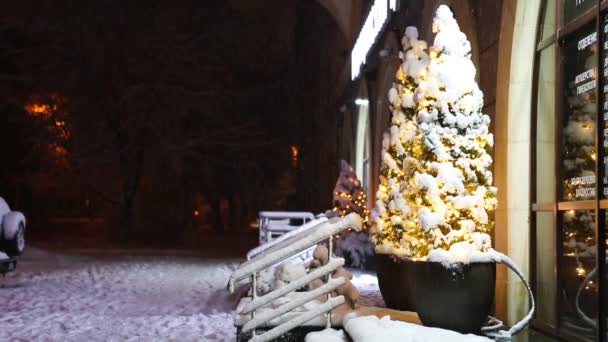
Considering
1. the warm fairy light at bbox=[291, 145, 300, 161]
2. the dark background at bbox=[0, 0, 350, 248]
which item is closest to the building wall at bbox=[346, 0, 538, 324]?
the dark background at bbox=[0, 0, 350, 248]

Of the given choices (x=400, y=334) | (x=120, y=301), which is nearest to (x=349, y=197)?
(x=120, y=301)

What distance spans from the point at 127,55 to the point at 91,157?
4328 mm

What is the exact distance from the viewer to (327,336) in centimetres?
702

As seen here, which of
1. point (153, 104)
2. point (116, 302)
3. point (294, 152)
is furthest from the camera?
point (294, 152)

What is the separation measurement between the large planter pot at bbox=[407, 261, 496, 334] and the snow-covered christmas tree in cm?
16

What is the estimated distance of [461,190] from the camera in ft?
24.0

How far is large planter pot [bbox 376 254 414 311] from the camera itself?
355 inches

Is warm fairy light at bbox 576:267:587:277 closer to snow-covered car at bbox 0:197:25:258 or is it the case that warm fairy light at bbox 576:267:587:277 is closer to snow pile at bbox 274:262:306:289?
snow pile at bbox 274:262:306:289

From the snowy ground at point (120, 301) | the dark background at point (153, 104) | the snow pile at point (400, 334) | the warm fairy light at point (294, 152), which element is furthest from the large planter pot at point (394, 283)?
the warm fairy light at point (294, 152)

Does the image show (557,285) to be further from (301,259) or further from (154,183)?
(154,183)

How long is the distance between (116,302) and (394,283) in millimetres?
5821

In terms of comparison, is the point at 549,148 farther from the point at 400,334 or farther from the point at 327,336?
the point at 327,336

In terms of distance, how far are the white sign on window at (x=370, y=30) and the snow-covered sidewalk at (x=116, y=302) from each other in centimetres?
732

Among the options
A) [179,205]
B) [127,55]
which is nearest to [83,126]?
[127,55]
